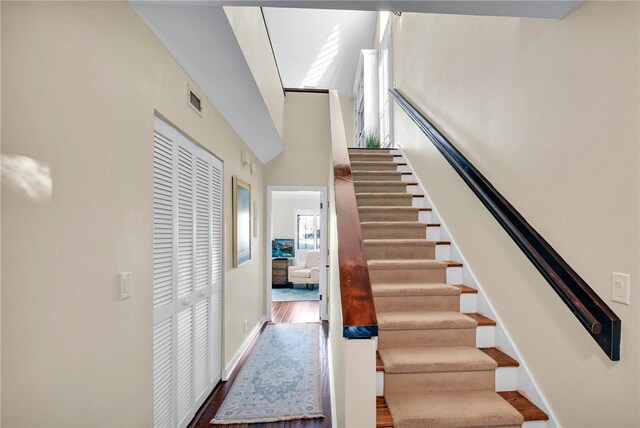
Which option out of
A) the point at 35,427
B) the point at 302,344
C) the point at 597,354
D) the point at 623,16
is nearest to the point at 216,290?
the point at 302,344

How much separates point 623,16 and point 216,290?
2.93 m

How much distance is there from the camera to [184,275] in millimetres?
2193

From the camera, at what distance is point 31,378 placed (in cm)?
94

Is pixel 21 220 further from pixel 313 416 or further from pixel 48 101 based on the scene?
pixel 313 416

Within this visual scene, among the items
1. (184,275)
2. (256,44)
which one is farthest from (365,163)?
(184,275)

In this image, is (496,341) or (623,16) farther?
(496,341)

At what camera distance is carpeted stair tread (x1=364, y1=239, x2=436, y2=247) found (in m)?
2.55

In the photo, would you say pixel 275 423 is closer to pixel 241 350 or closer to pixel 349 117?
pixel 241 350

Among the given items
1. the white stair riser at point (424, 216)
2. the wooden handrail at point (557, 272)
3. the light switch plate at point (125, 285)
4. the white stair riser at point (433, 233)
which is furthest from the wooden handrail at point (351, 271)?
the white stair riser at point (424, 216)

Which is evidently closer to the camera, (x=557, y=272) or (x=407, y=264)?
(x=557, y=272)

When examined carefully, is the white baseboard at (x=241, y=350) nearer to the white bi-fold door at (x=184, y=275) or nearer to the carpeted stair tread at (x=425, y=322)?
the white bi-fold door at (x=184, y=275)

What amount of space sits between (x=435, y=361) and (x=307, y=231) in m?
7.67

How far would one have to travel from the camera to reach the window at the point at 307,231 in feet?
30.5

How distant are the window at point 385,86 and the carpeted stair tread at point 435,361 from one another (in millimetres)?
3305
